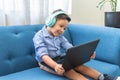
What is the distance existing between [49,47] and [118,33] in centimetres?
56

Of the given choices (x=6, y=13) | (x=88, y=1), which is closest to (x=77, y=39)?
(x=6, y=13)

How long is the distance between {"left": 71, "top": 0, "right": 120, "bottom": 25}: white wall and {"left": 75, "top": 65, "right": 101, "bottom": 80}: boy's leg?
116 centimetres

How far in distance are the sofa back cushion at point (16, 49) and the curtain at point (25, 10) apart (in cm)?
24

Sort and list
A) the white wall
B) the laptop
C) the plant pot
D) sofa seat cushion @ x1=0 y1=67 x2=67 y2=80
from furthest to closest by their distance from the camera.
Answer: the white wall < the plant pot < sofa seat cushion @ x1=0 y1=67 x2=67 y2=80 < the laptop

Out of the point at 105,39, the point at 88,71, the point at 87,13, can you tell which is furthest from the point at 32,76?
the point at 87,13

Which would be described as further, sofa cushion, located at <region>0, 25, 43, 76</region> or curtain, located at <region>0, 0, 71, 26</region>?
curtain, located at <region>0, 0, 71, 26</region>

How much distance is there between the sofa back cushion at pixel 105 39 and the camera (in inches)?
60.7

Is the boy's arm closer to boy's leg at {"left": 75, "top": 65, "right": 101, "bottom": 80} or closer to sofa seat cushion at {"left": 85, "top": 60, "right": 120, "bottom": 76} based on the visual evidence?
boy's leg at {"left": 75, "top": 65, "right": 101, "bottom": 80}

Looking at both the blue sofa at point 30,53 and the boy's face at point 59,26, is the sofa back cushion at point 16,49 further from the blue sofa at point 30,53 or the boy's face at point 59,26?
the boy's face at point 59,26

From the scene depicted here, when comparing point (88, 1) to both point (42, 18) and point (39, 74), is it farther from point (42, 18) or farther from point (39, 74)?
point (39, 74)

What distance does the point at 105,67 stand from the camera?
145cm

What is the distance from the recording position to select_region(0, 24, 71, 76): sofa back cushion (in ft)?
4.38

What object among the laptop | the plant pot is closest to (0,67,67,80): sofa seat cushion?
the laptop

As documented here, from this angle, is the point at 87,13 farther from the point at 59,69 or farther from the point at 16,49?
the point at 59,69
